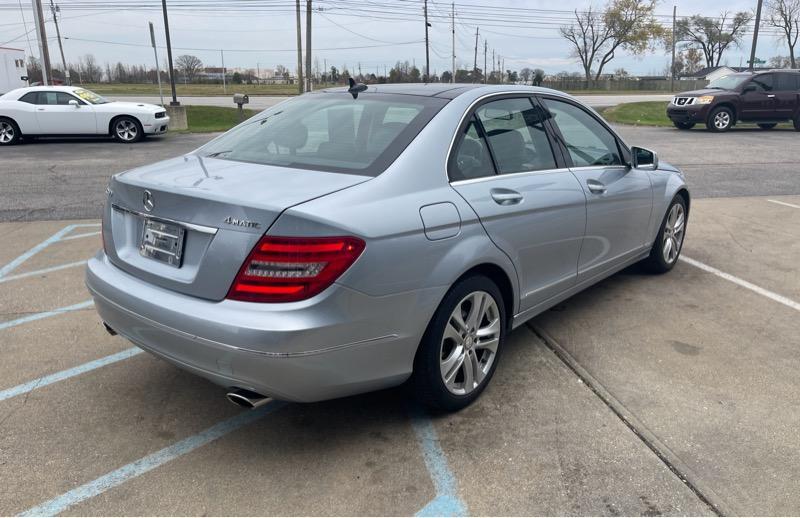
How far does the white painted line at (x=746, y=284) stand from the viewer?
4.75m

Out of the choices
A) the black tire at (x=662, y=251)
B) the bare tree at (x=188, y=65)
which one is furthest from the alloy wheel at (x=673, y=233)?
the bare tree at (x=188, y=65)

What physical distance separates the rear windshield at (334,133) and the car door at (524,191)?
318mm

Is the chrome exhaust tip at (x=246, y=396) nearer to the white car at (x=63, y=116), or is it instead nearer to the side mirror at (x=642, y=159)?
the side mirror at (x=642, y=159)

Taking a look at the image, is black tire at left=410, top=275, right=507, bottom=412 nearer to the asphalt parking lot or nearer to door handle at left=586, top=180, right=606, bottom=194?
the asphalt parking lot

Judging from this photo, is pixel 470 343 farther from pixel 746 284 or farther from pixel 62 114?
pixel 62 114

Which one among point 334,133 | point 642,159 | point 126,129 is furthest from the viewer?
point 126,129

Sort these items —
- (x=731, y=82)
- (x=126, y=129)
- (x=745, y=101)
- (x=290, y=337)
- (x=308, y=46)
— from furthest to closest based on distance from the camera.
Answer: (x=308, y=46)
(x=731, y=82)
(x=745, y=101)
(x=126, y=129)
(x=290, y=337)

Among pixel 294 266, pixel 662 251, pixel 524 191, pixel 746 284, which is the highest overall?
pixel 524 191

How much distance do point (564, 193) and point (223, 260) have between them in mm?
2087

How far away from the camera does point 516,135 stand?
11.8 ft

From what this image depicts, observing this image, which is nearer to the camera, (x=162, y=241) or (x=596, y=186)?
(x=162, y=241)

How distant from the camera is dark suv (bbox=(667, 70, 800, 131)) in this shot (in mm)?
18391

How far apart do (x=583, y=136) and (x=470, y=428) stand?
7.29 ft

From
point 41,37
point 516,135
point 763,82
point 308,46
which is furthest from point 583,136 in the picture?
point 308,46
